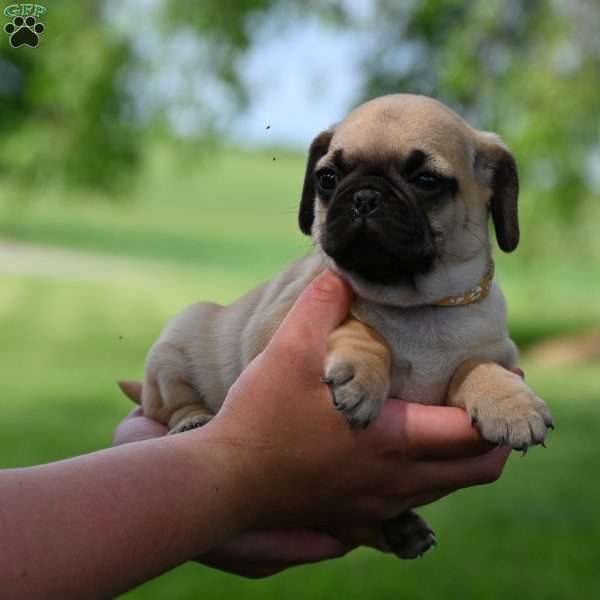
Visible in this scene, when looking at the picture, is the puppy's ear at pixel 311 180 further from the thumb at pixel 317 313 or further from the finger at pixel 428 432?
the finger at pixel 428 432

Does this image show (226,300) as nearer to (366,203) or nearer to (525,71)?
(366,203)

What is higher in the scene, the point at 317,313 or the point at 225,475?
the point at 317,313

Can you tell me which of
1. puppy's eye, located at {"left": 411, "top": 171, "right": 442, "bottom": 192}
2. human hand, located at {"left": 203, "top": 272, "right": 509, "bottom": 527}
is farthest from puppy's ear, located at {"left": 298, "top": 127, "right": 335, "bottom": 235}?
human hand, located at {"left": 203, "top": 272, "right": 509, "bottom": 527}

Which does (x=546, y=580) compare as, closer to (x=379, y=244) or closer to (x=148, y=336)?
(x=379, y=244)

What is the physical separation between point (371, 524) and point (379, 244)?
853 mm

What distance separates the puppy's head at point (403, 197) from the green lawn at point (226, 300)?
1.55ft

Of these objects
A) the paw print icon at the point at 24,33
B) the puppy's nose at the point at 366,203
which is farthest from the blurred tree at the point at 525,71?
the puppy's nose at the point at 366,203

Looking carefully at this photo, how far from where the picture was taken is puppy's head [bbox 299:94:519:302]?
2.66 meters

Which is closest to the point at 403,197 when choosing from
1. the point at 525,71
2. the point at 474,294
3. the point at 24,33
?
the point at 474,294

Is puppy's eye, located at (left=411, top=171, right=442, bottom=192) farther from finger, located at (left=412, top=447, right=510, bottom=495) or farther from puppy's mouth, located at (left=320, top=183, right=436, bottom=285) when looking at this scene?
finger, located at (left=412, top=447, right=510, bottom=495)

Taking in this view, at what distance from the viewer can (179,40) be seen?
13.8m

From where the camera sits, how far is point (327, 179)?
9.50ft

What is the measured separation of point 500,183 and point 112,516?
63.4 inches

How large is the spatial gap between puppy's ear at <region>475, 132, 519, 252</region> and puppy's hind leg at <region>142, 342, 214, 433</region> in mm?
1133
